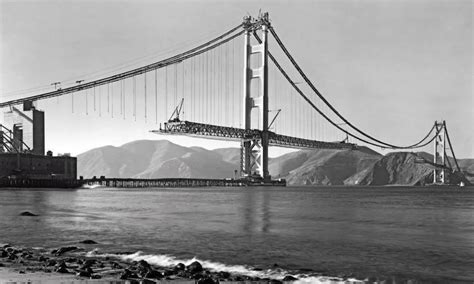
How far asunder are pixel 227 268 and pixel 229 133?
340 ft

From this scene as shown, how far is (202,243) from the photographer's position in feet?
78.4

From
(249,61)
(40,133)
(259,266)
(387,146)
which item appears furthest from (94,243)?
(387,146)

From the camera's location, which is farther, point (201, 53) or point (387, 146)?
point (387, 146)

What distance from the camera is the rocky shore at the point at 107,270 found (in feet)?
46.9

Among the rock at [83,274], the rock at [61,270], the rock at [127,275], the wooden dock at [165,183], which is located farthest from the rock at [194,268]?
the wooden dock at [165,183]

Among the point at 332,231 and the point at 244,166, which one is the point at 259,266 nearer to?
the point at 332,231

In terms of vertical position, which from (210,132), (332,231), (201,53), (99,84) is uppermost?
(201,53)

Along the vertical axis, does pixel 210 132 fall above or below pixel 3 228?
above

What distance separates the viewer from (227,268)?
17.5m

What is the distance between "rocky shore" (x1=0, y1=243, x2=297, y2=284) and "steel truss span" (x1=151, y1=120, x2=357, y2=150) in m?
91.5

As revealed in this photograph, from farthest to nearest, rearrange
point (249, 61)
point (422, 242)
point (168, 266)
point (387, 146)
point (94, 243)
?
point (387, 146) < point (249, 61) < point (422, 242) < point (94, 243) < point (168, 266)

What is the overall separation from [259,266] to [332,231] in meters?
12.8

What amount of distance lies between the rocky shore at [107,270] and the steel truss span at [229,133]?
300 feet

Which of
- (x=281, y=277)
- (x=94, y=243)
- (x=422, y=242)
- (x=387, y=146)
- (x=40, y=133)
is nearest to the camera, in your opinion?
(x=281, y=277)
